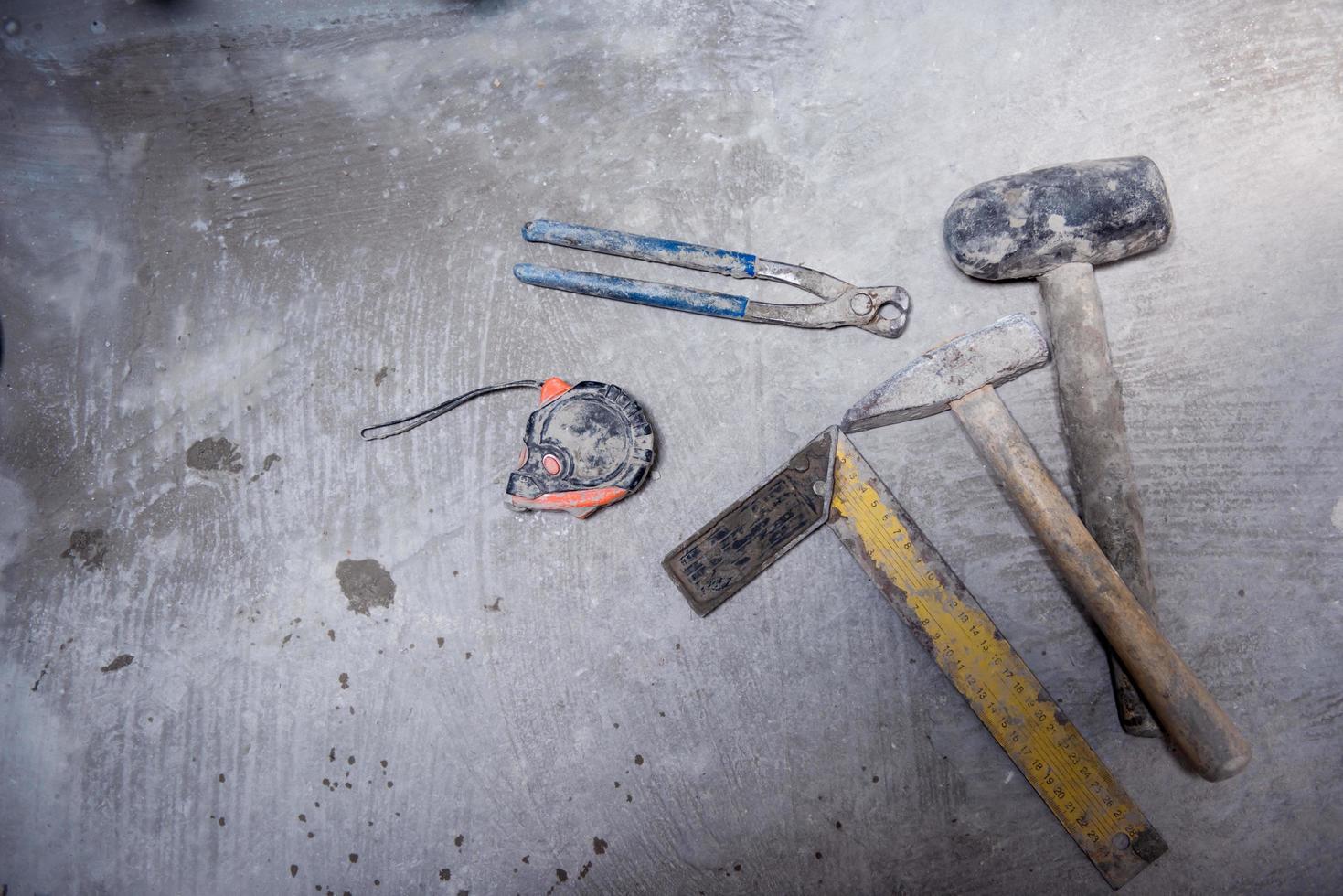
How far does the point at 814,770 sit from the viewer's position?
1.79 metres

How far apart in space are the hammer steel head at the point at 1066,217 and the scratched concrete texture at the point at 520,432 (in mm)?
179

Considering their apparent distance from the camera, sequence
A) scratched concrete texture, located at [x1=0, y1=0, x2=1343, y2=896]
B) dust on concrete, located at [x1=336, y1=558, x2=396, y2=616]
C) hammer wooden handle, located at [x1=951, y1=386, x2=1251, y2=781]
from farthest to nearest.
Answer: dust on concrete, located at [x1=336, y1=558, x2=396, y2=616]
scratched concrete texture, located at [x1=0, y1=0, x2=1343, y2=896]
hammer wooden handle, located at [x1=951, y1=386, x2=1251, y2=781]

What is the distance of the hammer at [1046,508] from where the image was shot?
58.4 inches

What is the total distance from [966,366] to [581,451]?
868 millimetres

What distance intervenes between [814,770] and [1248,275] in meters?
1.52

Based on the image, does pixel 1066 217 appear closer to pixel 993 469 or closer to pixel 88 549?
pixel 993 469

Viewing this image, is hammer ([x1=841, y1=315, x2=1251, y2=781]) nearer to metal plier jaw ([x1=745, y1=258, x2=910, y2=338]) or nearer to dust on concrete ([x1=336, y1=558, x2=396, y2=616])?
metal plier jaw ([x1=745, y1=258, x2=910, y2=338])

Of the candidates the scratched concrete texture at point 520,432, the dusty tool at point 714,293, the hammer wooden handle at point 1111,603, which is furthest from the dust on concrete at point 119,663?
the hammer wooden handle at point 1111,603

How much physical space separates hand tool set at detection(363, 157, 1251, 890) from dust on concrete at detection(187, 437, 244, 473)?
382 millimetres

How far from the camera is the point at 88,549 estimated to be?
200 cm

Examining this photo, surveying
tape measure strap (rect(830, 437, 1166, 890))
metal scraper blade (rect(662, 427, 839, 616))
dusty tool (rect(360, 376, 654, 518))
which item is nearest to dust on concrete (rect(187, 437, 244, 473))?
dusty tool (rect(360, 376, 654, 518))

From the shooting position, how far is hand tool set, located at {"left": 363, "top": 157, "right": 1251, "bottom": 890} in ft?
5.14

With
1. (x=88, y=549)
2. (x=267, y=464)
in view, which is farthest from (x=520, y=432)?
(x=88, y=549)

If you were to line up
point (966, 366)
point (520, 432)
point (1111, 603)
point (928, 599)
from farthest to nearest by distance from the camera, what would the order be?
point (520, 432) < point (928, 599) < point (966, 366) < point (1111, 603)
